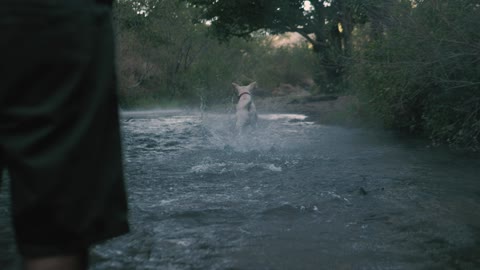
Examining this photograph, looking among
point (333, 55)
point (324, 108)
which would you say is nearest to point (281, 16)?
point (324, 108)

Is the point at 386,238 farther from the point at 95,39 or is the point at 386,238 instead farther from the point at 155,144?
the point at 155,144

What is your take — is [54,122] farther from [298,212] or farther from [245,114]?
[245,114]

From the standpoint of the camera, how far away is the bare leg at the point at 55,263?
1.14 metres

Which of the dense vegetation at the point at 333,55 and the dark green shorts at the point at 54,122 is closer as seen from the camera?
the dark green shorts at the point at 54,122

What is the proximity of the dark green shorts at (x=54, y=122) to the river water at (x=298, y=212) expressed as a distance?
205 centimetres

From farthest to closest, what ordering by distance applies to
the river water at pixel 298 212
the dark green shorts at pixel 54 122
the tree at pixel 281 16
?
the tree at pixel 281 16, the river water at pixel 298 212, the dark green shorts at pixel 54 122

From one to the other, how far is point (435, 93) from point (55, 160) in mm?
8724

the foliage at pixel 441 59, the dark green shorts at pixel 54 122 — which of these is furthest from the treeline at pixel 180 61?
the dark green shorts at pixel 54 122

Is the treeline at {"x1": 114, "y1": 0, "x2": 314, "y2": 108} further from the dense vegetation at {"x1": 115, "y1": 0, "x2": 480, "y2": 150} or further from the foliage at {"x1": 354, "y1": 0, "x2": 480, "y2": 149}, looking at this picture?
the foliage at {"x1": 354, "y1": 0, "x2": 480, "y2": 149}

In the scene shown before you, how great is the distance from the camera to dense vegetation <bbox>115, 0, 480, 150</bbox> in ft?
23.6

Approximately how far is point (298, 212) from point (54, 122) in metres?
3.63

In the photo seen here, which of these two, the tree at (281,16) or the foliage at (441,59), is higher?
the tree at (281,16)

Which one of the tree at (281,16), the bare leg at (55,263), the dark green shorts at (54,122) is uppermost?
the tree at (281,16)

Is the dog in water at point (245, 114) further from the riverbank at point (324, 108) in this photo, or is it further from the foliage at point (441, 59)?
the foliage at point (441, 59)
